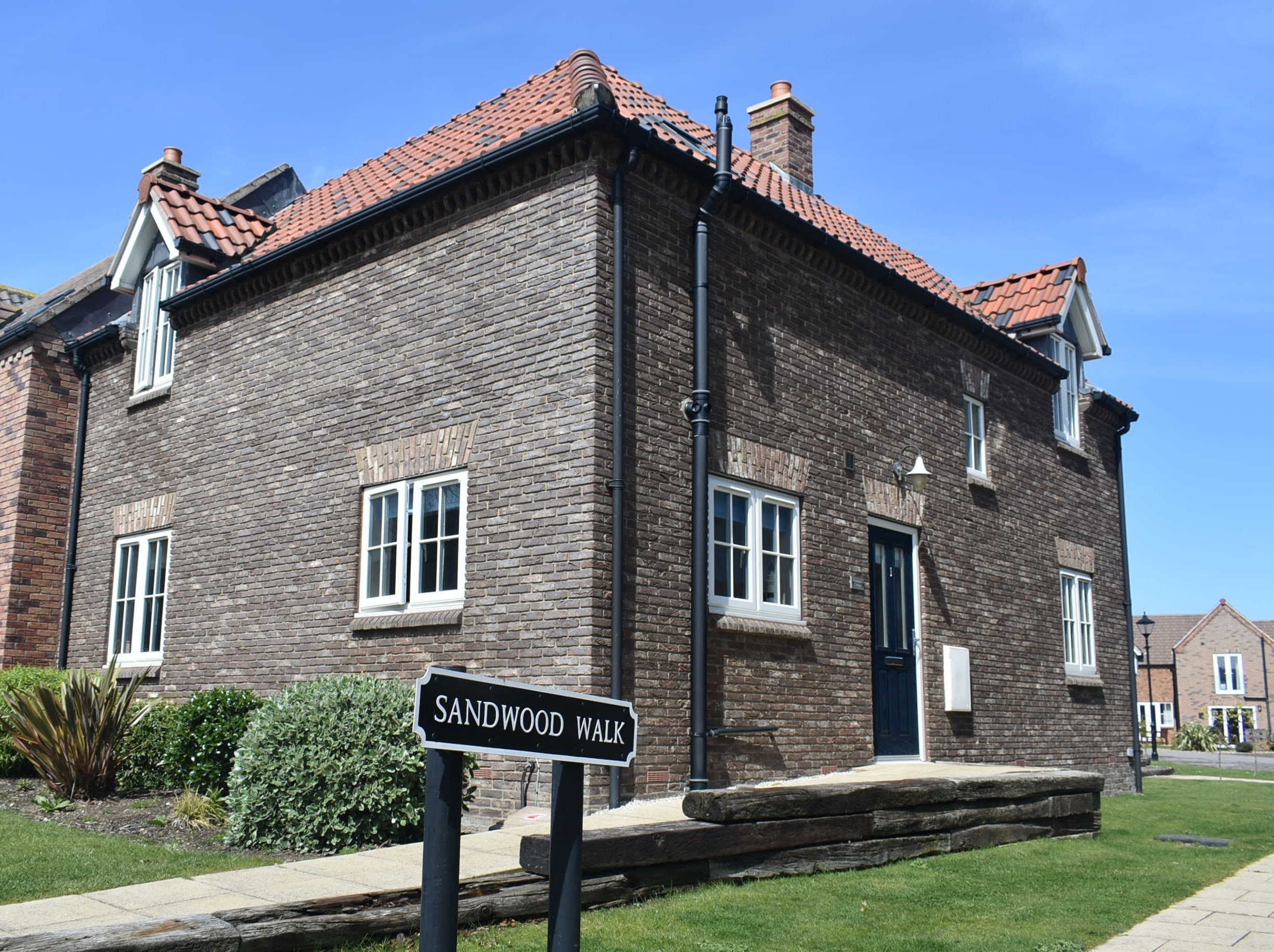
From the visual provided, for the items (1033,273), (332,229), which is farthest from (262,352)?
(1033,273)

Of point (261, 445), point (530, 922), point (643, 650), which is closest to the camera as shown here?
point (530, 922)

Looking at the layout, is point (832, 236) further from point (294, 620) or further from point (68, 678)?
point (68, 678)

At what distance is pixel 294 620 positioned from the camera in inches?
454

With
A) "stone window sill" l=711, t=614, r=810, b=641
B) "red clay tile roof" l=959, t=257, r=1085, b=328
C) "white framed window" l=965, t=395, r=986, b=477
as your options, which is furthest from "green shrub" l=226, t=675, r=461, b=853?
"red clay tile roof" l=959, t=257, r=1085, b=328

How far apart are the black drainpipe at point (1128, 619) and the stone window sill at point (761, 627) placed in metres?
9.37

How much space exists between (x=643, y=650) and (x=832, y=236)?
5.25 m

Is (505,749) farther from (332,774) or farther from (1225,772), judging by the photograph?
(1225,772)

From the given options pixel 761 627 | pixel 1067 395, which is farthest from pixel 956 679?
pixel 1067 395

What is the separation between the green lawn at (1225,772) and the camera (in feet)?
→ 81.8

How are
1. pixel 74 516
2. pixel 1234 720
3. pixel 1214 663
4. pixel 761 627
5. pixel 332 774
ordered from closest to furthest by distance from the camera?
pixel 332 774, pixel 761 627, pixel 74 516, pixel 1234 720, pixel 1214 663

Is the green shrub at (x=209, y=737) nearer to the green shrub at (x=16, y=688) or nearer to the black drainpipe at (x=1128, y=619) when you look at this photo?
the green shrub at (x=16, y=688)

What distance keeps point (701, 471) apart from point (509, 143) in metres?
3.37

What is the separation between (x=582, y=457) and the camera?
925 cm

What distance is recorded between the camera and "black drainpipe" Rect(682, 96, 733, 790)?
9547 millimetres
